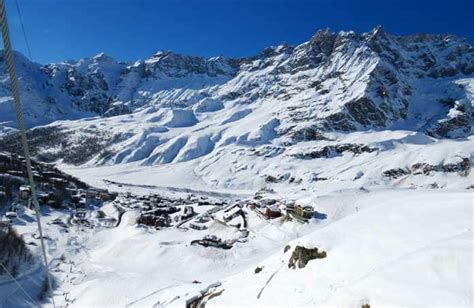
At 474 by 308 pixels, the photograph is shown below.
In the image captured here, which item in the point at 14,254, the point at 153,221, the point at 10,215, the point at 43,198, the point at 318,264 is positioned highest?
the point at 43,198

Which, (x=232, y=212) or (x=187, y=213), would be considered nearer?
(x=232, y=212)

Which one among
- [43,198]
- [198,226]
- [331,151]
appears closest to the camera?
[198,226]

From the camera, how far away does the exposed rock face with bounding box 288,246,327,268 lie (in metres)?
23.9

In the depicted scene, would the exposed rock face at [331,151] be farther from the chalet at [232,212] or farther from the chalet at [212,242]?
the chalet at [212,242]

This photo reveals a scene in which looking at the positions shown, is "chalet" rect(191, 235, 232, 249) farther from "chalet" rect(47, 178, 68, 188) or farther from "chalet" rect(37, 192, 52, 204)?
"chalet" rect(47, 178, 68, 188)

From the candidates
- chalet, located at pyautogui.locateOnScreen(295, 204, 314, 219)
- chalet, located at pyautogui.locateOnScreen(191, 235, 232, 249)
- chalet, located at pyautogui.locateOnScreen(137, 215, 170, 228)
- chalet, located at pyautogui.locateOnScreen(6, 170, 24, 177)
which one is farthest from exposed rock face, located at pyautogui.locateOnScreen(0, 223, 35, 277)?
chalet, located at pyautogui.locateOnScreen(6, 170, 24, 177)

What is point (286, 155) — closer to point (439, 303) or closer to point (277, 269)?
point (277, 269)

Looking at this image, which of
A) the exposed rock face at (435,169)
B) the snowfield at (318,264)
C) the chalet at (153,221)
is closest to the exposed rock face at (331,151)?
the exposed rock face at (435,169)

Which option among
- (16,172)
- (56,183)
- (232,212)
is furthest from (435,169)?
(16,172)

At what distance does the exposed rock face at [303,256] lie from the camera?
78.4 ft

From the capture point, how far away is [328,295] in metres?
17.3

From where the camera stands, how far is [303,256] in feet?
80.5

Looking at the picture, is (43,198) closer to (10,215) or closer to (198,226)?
(10,215)

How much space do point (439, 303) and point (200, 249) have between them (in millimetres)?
39575
